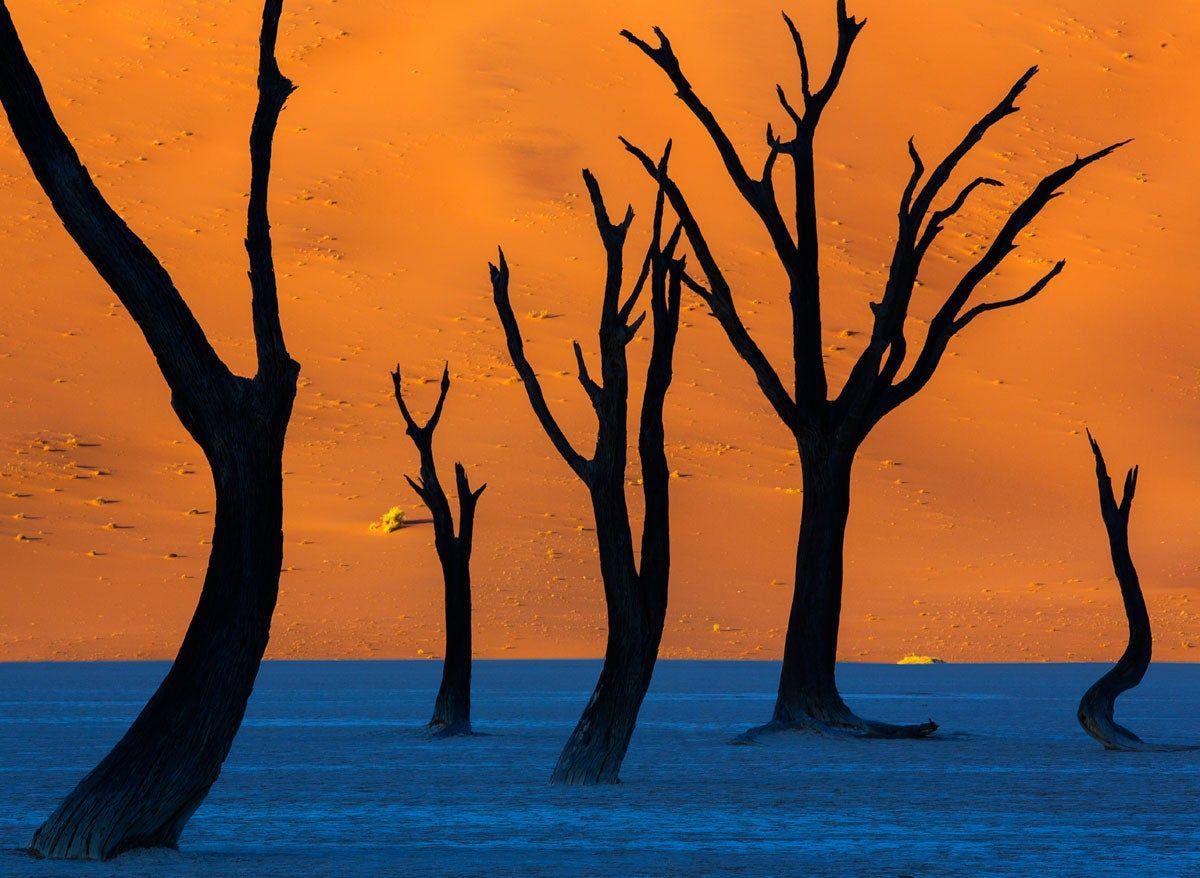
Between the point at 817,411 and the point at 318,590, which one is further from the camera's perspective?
the point at 318,590

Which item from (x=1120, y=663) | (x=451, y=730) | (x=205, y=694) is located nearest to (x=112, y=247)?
(x=205, y=694)

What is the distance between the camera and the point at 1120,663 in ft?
51.2

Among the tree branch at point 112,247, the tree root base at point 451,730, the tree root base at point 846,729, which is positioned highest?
the tree branch at point 112,247

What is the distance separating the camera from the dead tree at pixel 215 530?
28.3 ft

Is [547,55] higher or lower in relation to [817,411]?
higher

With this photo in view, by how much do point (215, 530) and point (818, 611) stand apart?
909 cm

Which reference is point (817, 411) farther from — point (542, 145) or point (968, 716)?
point (542, 145)

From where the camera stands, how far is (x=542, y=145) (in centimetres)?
6184

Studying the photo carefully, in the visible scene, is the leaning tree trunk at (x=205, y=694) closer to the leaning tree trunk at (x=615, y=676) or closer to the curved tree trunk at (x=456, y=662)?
the leaning tree trunk at (x=615, y=676)

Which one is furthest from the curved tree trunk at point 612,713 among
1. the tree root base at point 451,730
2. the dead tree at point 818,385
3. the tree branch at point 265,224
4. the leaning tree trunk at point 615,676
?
the dead tree at point 818,385

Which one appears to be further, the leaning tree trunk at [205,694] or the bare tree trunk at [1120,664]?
the bare tree trunk at [1120,664]

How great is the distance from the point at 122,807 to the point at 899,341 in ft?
33.4

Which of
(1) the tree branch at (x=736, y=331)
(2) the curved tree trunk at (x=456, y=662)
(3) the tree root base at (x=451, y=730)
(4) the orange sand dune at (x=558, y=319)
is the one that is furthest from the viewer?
(4) the orange sand dune at (x=558, y=319)

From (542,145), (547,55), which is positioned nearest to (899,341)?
(542,145)
